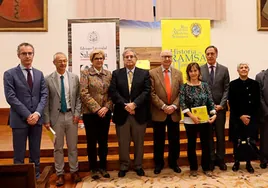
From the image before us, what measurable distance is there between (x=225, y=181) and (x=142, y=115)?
1.15 m

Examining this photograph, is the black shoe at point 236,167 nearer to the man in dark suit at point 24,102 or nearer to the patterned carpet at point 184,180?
the patterned carpet at point 184,180

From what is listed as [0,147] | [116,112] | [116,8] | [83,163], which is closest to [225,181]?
[116,112]

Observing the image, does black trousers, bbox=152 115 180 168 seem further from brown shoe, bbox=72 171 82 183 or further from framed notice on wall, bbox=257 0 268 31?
framed notice on wall, bbox=257 0 268 31

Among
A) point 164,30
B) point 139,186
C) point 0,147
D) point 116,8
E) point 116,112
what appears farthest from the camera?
point 116,8

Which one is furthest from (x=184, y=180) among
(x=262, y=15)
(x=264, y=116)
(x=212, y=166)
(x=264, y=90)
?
(x=262, y=15)

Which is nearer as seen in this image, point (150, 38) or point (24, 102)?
point (24, 102)

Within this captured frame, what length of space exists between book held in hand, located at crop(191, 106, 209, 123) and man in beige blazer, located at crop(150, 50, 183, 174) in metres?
0.21

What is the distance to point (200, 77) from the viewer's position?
3.40 meters

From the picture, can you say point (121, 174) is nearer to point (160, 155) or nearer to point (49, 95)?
point (160, 155)

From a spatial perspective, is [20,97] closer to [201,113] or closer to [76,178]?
[76,178]

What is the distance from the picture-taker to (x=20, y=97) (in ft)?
9.70

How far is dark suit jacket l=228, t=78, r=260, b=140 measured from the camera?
3.41 metres

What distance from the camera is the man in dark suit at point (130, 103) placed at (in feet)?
10.8

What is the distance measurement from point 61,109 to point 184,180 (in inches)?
61.3
